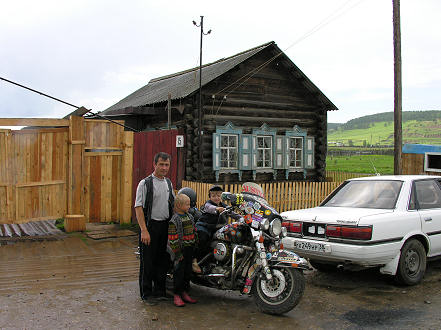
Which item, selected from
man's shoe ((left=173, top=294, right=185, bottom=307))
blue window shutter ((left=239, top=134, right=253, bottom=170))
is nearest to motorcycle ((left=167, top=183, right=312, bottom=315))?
man's shoe ((left=173, top=294, right=185, bottom=307))

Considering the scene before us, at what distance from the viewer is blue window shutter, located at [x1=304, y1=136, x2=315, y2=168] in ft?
60.4

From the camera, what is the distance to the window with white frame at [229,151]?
16.3 meters

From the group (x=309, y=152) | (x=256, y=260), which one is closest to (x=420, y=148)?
(x=309, y=152)

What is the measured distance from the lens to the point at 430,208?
271 inches

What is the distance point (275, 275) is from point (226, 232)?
81cm

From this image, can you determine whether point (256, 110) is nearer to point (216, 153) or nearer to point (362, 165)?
point (216, 153)

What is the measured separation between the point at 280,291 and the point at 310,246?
1.39 m

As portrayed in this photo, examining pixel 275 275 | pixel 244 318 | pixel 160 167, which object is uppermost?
pixel 160 167

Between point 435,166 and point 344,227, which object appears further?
point 435,166

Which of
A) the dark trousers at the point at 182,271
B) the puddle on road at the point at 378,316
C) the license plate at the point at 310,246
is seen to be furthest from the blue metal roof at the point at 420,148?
the dark trousers at the point at 182,271

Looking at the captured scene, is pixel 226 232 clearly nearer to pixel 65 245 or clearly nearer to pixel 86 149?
pixel 65 245

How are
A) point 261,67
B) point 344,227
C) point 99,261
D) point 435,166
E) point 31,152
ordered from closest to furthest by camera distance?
point 344,227, point 99,261, point 31,152, point 435,166, point 261,67

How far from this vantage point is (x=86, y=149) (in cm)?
1020

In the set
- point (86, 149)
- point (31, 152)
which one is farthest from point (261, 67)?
point (31, 152)
